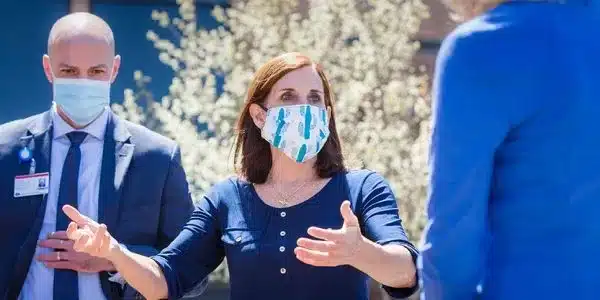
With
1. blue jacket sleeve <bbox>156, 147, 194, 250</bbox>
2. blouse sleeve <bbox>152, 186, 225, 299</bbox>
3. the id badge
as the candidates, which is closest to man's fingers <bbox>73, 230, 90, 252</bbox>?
blouse sleeve <bbox>152, 186, 225, 299</bbox>

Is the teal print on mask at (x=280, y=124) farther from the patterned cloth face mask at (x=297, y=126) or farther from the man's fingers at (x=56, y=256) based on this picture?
the man's fingers at (x=56, y=256)

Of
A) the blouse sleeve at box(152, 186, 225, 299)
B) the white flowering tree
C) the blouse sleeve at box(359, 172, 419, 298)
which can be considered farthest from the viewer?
the white flowering tree

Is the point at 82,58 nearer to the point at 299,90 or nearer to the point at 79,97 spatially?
the point at 79,97

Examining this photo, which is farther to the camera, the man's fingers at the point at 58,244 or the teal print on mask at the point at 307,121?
the man's fingers at the point at 58,244

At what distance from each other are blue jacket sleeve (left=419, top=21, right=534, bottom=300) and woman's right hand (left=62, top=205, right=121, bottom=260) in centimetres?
125

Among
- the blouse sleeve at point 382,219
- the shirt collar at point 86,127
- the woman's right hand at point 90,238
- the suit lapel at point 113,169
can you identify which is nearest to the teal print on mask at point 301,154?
the blouse sleeve at point 382,219

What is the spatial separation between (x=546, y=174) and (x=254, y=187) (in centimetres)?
151

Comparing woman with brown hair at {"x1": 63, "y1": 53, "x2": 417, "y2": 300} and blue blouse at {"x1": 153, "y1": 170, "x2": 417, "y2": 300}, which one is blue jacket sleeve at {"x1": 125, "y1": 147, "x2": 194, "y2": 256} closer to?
woman with brown hair at {"x1": 63, "y1": 53, "x2": 417, "y2": 300}

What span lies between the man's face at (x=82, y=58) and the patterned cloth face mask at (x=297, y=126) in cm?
82

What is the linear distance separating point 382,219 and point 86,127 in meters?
1.36

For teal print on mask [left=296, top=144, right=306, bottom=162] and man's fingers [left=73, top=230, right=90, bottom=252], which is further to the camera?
teal print on mask [left=296, top=144, right=306, bottom=162]

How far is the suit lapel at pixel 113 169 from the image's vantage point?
3.68 m

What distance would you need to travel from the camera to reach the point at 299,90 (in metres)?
3.31

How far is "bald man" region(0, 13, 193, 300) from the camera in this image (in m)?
3.61
